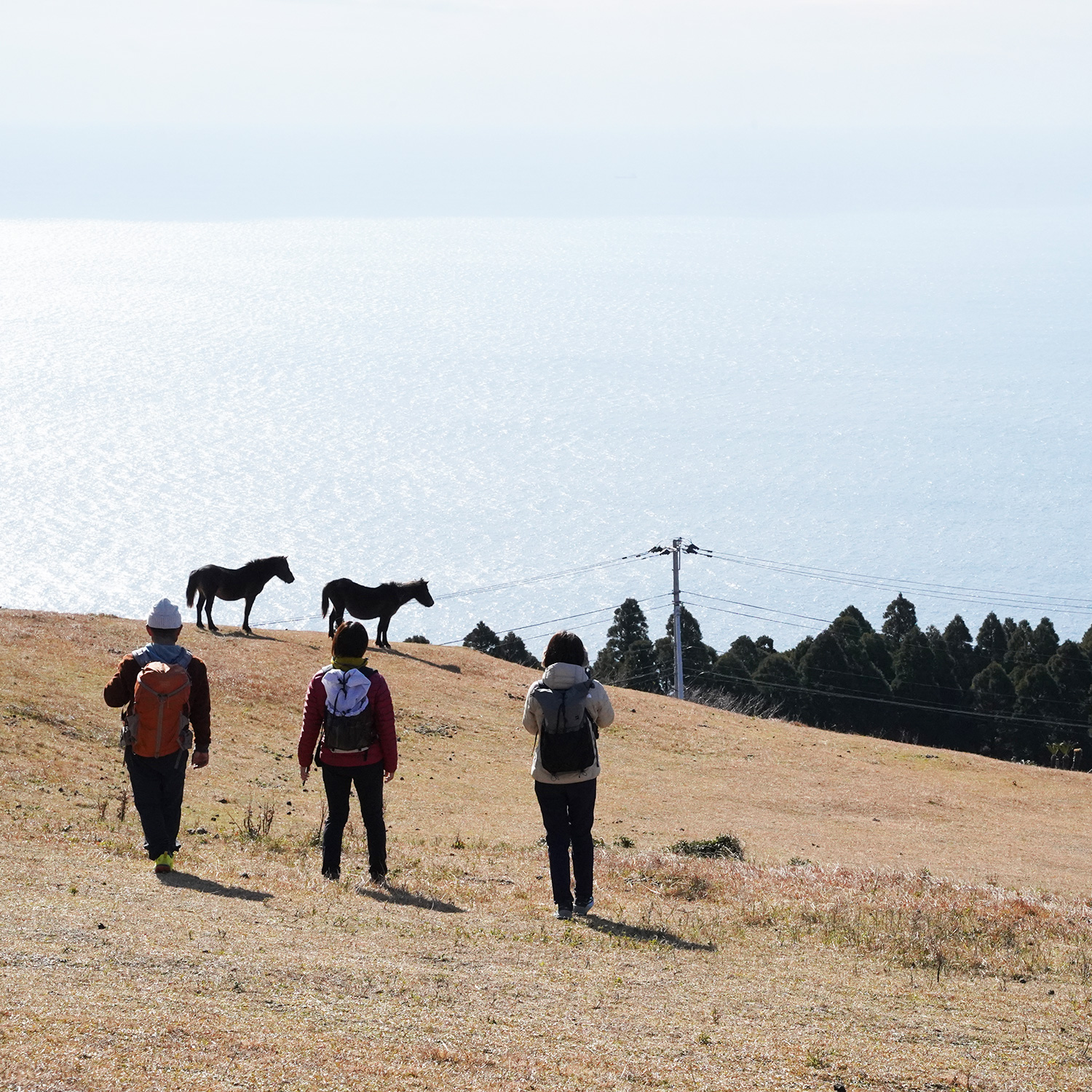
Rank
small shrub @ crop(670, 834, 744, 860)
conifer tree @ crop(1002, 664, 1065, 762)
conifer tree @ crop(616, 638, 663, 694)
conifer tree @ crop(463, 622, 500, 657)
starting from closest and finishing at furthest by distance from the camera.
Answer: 1. small shrub @ crop(670, 834, 744, 860)
2. conifer tree @ crop(1002, 664, 1065, 762)
3. conifer tree @ crop(463, 622, 500, 657)
4. conifer tree @ crop(616, 638, 663, 694)

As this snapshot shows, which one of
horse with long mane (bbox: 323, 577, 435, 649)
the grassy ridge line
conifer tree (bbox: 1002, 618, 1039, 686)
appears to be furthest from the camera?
conifer tree (bbox: 1002, 618, 1039, 686)

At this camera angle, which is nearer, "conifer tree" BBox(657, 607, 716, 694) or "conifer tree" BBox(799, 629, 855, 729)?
"conifer tree" BBox(799, 629, 855, 729)

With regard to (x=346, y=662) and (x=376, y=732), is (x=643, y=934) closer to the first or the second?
(x=376, y=732)

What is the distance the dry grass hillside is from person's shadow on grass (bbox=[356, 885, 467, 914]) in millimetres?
42

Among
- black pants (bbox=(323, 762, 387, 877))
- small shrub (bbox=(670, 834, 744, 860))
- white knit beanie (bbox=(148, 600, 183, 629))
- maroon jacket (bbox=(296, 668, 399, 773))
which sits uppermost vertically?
white knit beanie (bbox=(148, 600, 183, 629))

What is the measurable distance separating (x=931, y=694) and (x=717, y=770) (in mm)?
50316

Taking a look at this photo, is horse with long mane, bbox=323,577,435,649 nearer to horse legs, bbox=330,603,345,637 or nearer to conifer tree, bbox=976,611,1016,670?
horse legs, bbox=330,603,345,637

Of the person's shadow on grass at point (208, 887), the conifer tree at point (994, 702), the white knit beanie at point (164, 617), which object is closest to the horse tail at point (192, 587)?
the person's shadow on grass at point (208, 887)

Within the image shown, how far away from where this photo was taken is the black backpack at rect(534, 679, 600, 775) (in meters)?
11.3

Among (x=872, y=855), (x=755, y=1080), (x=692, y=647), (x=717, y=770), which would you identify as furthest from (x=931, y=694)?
(x=755, y=1080)

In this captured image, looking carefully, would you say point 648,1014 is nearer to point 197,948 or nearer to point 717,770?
point 197,948

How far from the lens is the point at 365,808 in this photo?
12.3 m

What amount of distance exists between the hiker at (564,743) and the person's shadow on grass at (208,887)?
8.43 ft

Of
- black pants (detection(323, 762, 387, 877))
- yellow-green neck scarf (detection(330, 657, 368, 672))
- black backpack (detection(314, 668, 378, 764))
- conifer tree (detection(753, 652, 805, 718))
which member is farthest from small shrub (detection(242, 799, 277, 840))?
conifer tree (detection(753, 652, 805, 718))
